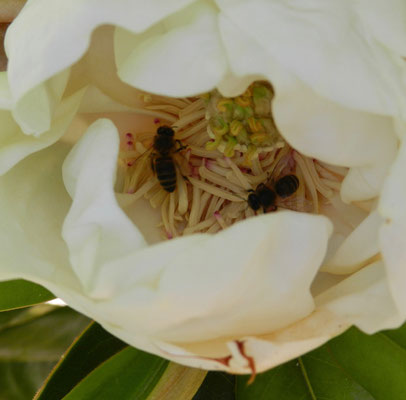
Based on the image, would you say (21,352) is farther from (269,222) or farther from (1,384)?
(269,222)

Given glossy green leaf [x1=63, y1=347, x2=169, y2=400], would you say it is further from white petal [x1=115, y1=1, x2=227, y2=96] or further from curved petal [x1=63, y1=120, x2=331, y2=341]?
white petal [x1=115, y1=1, x2=227, y2=96]

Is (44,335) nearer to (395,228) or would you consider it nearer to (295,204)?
(295,204)

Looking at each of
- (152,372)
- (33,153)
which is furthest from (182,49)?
(152,372)

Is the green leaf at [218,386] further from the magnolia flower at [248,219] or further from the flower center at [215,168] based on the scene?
the magnolia flower at [248,219]

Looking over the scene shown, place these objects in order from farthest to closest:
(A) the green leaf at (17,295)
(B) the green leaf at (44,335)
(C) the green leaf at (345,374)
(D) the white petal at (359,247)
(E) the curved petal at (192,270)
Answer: (B) the green leaf at (44,335) < (A) the green leaf at (17,295) < (C) the green leaf at (345,374) < (D) the white petal at (359,247) < (E) the curved petal at (192,270)

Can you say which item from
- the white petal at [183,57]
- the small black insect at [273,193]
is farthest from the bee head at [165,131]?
the white petal at [183,57]

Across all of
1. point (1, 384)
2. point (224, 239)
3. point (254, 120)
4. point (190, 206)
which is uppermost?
point (224, 239)

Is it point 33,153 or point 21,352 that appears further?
point 21,352
